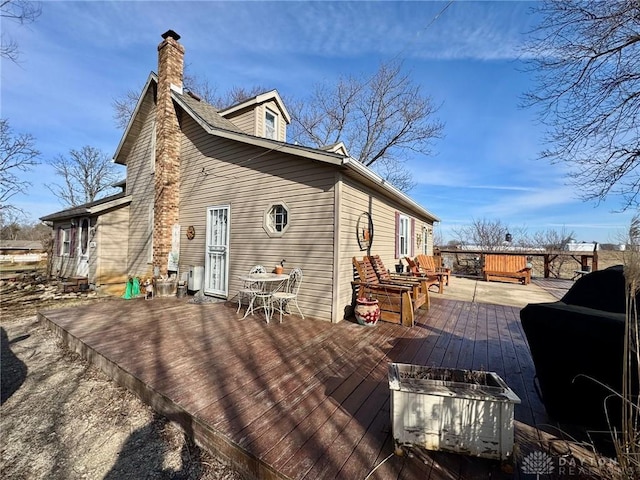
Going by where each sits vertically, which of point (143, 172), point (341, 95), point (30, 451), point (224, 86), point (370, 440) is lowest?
point (30, 451)

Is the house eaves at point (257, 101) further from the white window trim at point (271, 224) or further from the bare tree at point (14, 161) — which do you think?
the bare tree at point (14, 161)

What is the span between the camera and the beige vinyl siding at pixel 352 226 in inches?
184

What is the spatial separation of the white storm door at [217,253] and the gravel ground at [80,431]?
2.84 meters

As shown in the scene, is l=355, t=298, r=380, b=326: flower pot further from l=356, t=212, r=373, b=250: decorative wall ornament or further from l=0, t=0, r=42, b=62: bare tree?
l=0, t=0, r=42, b=62: bare tree

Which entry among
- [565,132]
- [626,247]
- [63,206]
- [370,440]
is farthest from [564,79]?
[63,206]

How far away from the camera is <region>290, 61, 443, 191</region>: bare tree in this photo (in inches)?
570

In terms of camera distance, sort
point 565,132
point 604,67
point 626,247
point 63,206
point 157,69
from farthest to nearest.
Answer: point 63,206
point 157,69
point 565,132
point 604,67
point 626,247

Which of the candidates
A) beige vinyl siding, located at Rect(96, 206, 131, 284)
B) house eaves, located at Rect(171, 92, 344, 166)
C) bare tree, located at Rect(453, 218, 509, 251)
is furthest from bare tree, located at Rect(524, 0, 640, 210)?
bare tree, located at Rect(453, 218, 509, 251)

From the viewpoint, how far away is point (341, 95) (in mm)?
16062

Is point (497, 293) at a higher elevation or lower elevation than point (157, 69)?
lower

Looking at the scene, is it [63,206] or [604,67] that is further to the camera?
[63,206]

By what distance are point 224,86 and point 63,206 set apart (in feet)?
54.0

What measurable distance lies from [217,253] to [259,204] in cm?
181

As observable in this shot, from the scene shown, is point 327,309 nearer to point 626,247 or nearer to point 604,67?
point 626,247
